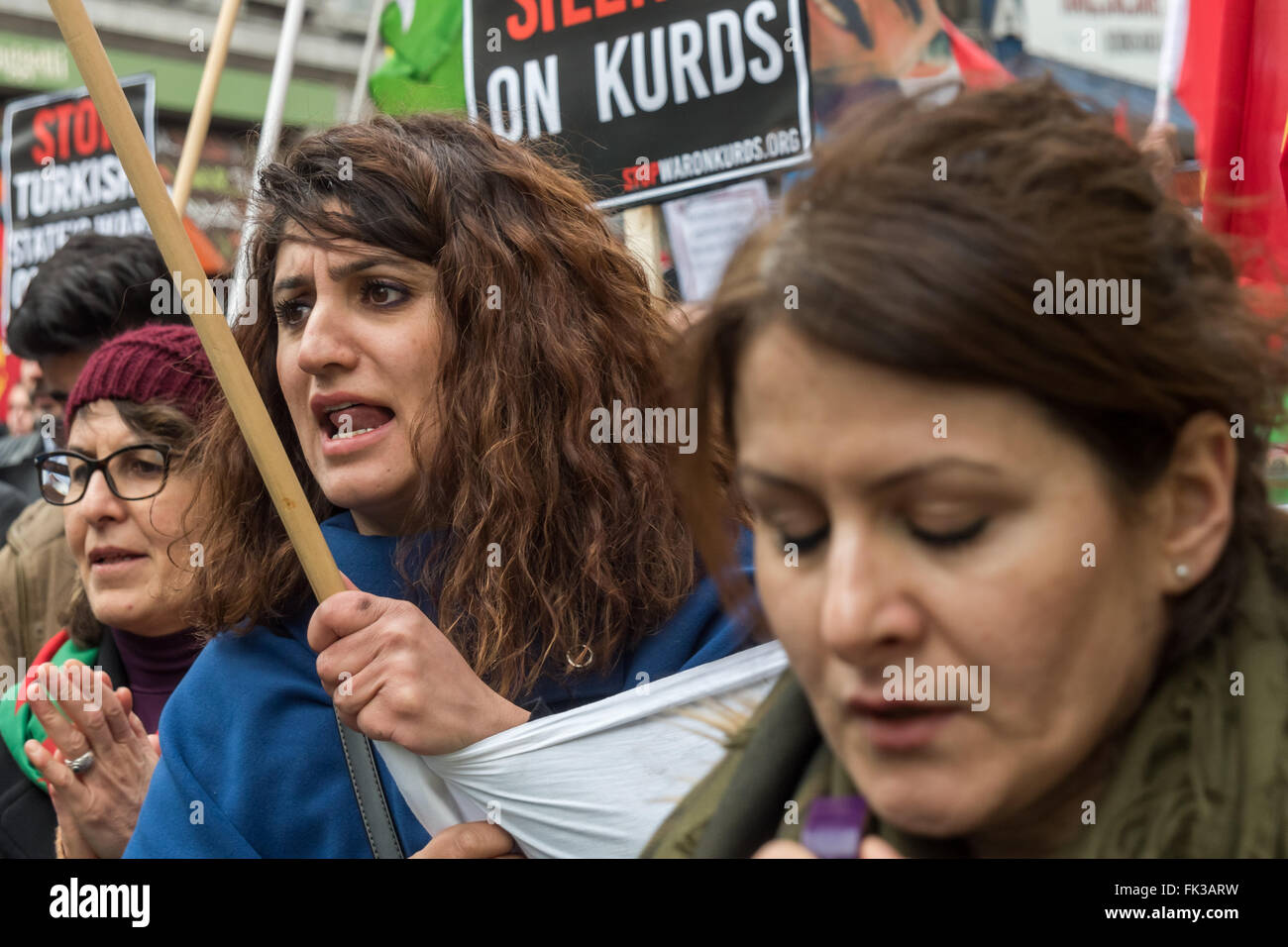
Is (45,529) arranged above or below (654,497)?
above

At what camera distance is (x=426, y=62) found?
325cm

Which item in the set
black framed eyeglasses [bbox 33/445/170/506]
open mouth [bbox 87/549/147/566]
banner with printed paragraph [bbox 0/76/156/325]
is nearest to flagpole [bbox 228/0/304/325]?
black framed eyeglasses [bbox 33/445/170/506]

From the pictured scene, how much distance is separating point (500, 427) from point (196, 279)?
543 millimetres

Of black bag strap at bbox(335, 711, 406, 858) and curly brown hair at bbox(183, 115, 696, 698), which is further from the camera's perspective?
curly brown hair at bbox(183, 115, 696, 698)

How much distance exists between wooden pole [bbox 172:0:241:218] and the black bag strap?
3.96 feet

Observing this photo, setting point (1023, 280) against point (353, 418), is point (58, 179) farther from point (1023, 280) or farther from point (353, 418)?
point (1023, 280)

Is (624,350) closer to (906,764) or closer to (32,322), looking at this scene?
(906,764)

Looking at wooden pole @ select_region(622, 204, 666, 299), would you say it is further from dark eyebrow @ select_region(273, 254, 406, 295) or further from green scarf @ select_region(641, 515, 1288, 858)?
green scarf @ select_region(641, 515, 1288, 858)

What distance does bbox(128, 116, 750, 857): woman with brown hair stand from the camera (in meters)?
1.71

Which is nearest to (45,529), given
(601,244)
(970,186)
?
(601,244)
